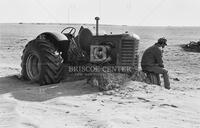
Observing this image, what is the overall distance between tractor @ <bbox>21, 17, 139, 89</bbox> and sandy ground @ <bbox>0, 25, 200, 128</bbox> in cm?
41

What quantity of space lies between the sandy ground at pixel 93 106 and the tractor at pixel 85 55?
1.35ft

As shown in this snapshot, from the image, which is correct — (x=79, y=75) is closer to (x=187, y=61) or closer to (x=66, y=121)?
(x=66, y=121)

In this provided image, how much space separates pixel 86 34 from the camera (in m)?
10.0

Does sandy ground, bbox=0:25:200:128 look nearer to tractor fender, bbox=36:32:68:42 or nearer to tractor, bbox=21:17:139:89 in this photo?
tractor, bbox=21:17:139:89

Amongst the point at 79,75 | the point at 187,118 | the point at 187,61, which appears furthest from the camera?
the point at 187,61

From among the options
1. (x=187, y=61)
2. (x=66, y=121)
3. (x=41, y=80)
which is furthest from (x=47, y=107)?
(x=187, y=61)

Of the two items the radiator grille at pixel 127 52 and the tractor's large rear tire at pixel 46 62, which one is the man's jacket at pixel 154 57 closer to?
the radiator grille at pixel 127 52

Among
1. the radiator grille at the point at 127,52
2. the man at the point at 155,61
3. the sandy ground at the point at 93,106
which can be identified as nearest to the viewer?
the sandy ground at the point at 93,106

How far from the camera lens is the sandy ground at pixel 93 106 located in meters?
6.23

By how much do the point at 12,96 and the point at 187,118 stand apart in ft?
12.6

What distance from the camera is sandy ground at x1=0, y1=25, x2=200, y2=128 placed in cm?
623

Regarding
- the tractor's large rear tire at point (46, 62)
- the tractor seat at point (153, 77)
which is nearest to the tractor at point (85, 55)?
the tractor's large rear tire at point (46, 62)

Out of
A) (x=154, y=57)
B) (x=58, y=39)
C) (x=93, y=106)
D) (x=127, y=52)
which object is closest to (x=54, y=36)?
(x=58, y=39)

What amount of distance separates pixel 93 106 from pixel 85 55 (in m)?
2.83
